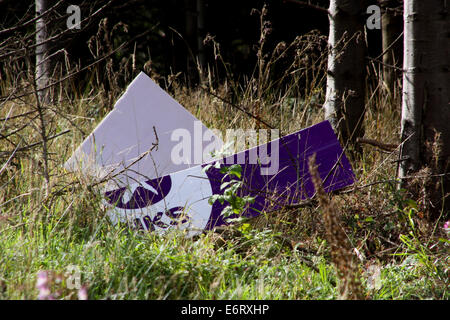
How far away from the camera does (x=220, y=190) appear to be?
2824 millimetres

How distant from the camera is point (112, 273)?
2031mm

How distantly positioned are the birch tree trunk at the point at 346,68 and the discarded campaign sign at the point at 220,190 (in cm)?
67

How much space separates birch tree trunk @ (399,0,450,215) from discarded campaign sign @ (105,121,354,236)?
448 millimetres

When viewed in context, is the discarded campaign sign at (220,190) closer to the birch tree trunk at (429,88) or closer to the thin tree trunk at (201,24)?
the birch tree trunk at (429,88)

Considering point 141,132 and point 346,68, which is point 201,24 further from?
point 141,132

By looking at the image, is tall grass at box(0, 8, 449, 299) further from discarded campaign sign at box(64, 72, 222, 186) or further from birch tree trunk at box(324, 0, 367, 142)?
birch tree trunk at box(324, 0, 367, 142)

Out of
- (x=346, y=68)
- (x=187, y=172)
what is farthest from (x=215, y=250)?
(x=346, y=68)

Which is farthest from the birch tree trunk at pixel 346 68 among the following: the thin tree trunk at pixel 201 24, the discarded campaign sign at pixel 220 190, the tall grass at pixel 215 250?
the thin tree trunk at pixel 201 24

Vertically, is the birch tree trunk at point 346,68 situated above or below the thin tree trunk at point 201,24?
below

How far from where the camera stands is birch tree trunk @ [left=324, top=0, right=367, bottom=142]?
3.58 meters

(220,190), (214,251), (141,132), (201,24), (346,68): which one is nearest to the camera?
(214,251)

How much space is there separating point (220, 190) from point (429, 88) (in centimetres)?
132

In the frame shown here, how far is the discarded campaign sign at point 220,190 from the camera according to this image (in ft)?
8.87
